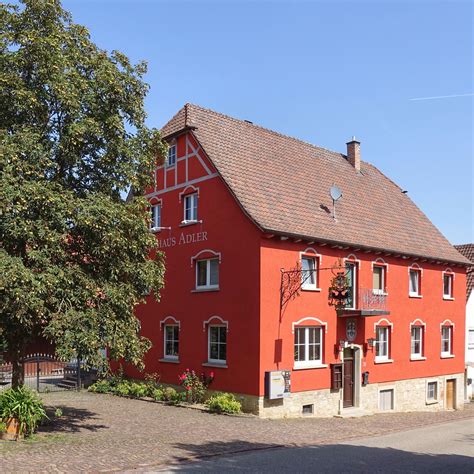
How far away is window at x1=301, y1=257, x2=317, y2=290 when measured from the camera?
808 inches

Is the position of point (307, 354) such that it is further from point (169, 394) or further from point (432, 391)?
point (432, 391)

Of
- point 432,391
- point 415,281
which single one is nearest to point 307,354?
point 415,281

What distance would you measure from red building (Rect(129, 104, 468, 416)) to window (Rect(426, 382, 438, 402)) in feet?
0.17

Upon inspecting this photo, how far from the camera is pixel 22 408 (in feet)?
43.3

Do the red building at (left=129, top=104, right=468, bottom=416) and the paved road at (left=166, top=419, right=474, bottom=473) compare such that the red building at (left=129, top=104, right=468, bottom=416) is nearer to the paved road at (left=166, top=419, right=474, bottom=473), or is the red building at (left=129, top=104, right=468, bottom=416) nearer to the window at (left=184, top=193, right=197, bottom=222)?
the window at (left=184, top=193, right=197, bottom=222)

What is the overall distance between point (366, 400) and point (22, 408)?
1412 centimetres

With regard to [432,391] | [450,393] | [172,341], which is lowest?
[450,393]

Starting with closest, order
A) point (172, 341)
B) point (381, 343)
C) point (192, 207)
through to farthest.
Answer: point (192, 207) < point (172, 341) < point (381, 343)

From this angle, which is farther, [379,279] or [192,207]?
[379,279]

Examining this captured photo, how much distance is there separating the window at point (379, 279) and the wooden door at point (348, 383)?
314cm

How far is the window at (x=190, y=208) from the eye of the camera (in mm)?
22203

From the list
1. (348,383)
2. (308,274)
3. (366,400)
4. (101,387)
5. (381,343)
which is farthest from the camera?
(381,343)

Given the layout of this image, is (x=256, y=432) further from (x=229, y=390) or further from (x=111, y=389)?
(x=111, y=389)

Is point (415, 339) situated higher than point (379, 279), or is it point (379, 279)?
point (379, 279)
